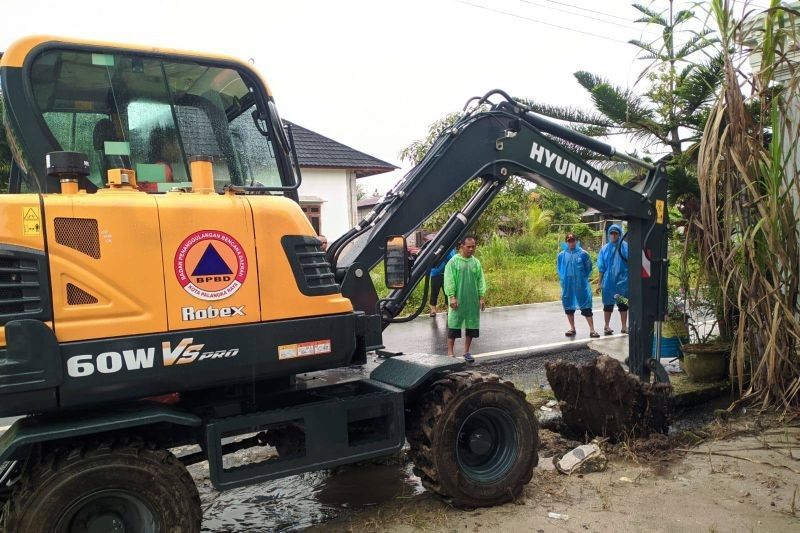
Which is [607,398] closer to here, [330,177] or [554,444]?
[554,444]

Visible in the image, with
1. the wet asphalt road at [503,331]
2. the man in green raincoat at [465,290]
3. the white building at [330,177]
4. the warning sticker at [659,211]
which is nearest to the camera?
the warning sticker at [659,211]

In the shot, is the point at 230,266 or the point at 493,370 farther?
the point at 493,370

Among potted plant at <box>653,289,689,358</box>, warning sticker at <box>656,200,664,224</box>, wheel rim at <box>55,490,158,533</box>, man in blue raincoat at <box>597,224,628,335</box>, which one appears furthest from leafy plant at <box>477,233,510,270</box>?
wheel rim at <box>55,490,158,533</box>

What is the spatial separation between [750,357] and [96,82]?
5.37m

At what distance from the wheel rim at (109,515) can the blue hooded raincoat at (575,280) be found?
7.87 m

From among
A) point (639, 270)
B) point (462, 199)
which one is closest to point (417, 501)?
point (639, 270)

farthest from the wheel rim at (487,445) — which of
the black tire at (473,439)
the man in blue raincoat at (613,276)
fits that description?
the man in blue raincoat at (613,276)

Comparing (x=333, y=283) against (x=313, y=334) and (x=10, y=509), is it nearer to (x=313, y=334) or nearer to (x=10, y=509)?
(x=313, y=334)

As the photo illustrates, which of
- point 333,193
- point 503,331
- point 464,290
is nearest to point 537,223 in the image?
point 333,193

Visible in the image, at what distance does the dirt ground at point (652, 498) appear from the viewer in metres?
3.75

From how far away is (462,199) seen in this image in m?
14.5

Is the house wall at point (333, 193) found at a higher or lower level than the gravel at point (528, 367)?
higher

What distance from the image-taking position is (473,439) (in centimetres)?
412

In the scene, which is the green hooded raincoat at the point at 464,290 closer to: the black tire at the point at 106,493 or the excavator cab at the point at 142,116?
the excavator cab at the point at 142,116
